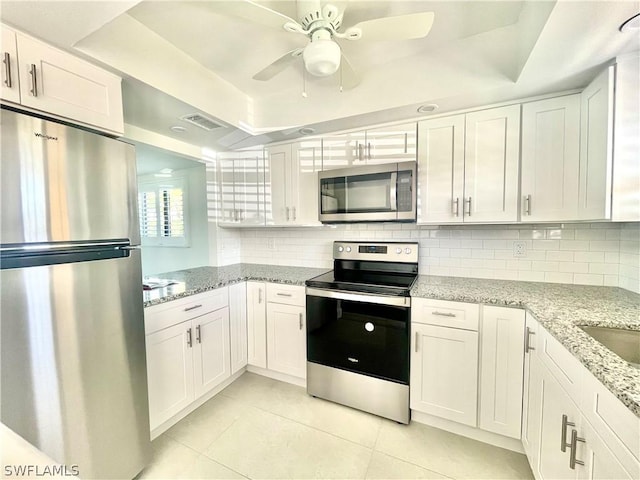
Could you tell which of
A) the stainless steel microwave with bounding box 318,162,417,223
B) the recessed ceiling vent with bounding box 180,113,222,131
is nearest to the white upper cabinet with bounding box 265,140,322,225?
the stainless steel microwave with bounding box 318,162,417,223

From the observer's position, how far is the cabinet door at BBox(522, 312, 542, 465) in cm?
138

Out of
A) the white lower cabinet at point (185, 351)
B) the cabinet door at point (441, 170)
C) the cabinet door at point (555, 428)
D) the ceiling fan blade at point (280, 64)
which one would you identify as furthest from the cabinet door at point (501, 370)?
the white lower cabinet at point (185, 351)

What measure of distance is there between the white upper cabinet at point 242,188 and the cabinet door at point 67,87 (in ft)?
4.52

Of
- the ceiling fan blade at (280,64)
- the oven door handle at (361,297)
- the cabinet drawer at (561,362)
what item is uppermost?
the ceiling fan blade at (280,64)

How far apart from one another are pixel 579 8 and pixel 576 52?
36cm

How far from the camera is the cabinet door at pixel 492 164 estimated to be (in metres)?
1.83

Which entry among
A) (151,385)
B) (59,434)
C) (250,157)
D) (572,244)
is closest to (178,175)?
(250,157)

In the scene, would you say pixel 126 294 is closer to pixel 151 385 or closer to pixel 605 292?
pixel 151 385

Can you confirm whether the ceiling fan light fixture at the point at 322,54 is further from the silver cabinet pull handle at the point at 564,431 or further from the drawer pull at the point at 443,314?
the silver cabinet pull handle at the point at 564,431

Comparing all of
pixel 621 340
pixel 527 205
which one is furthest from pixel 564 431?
pixel 527 205

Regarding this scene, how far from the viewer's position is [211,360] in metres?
2.14

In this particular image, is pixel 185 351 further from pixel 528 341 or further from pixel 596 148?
pixel 596 148

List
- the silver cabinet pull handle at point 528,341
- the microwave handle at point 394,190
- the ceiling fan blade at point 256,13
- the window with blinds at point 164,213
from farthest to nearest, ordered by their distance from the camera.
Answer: the window with blinds at point 164,213
the microwave handle at point 394,190
the silver cabinet pull handle at point 528,341
the ceiling fan blade at point 256,13

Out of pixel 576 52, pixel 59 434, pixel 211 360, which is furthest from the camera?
pixel 211 360
